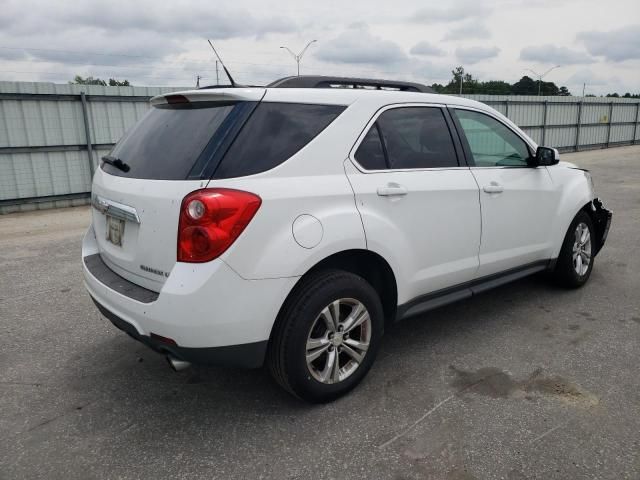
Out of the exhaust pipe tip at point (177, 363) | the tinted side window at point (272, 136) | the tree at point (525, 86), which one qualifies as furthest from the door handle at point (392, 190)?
the tree at point (525, 86)

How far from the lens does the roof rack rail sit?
9.66 ft

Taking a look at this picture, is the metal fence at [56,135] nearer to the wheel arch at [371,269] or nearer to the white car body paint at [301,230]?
the white car body paint at [301,230]

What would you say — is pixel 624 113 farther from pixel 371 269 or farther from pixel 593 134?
pixel 371 269

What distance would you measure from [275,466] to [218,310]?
0.77 metres

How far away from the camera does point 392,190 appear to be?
295 cm

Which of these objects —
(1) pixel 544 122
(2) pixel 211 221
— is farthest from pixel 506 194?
(1) pixel 544 122

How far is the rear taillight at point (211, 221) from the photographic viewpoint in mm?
2328

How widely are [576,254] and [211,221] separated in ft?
11.6

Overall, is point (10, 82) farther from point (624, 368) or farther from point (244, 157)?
point (624, 368)

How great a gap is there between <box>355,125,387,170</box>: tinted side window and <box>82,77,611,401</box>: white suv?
0.01 m

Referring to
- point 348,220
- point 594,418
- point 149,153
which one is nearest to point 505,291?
point 594,418

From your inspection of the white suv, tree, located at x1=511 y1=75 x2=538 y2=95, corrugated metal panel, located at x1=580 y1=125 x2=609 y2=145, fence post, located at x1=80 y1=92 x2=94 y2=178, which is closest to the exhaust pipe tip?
the white suv

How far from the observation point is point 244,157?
249 cm

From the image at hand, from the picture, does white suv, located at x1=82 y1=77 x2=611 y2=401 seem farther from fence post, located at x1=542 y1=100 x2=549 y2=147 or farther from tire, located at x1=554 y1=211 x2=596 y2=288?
fence post, located at x1=542 y1=100 x2=549 y2=147
